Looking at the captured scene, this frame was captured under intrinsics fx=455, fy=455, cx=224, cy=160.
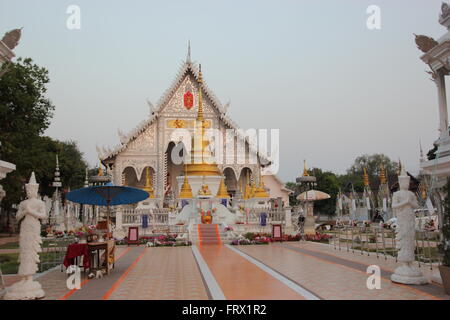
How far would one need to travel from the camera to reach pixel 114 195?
1105 cm

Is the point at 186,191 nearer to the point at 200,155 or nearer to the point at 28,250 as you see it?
the point at 200,155

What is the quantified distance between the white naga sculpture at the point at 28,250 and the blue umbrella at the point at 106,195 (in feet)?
11.0

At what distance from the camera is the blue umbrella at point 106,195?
10.6 meters

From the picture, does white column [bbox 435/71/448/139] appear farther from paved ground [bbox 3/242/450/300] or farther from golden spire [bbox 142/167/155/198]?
golden spire [bbox 142/167/155/198]

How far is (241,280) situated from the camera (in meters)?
8.37

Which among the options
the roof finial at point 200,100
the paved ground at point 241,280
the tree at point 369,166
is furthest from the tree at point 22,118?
the tree at point 369,166

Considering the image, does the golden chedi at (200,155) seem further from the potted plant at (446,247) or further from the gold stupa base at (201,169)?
the potted plant at (446,247)

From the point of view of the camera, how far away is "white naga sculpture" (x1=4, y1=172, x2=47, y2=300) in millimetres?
6840

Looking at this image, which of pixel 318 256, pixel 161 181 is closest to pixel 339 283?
pixel 318 256

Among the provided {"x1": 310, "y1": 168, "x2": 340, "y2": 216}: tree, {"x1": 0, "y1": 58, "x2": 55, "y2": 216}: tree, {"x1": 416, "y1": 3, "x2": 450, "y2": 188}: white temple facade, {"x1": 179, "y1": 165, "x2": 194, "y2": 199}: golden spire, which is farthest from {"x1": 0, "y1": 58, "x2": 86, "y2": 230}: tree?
{"x1": 310, "y1": 168, "x2": 340, "y2": 216}: tree

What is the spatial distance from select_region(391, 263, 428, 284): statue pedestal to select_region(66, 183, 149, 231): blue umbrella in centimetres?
606

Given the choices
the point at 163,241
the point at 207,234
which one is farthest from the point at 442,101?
the point at 207,234

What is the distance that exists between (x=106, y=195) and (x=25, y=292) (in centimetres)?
427
